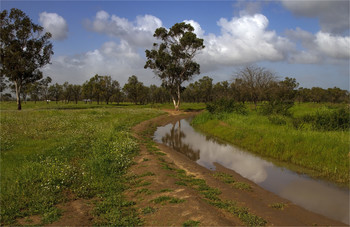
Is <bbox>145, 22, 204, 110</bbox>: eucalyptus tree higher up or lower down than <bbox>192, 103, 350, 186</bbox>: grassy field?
higher up

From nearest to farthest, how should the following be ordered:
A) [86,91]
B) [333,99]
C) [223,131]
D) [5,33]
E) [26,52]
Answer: [223,131] < [5,33] < [26,52] < [86,91] < [333,99]

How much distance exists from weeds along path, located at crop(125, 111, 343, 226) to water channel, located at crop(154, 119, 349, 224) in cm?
59

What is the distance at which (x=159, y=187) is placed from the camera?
7012 millimetres

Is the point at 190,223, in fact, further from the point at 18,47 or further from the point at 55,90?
the point at 55,90

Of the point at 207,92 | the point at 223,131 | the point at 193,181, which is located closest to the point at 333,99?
the point at 207,92

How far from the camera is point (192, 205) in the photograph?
18.6ft

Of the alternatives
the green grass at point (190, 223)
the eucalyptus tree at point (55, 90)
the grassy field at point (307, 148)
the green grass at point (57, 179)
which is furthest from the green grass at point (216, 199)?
the eucalyptus tree at point (55, 90)

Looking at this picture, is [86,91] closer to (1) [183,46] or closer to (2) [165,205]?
(1) [183,46]

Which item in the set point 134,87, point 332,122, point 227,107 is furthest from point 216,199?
point 134,87

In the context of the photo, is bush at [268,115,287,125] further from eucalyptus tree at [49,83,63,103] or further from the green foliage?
eucalyptus tree at [49,83,63,103]

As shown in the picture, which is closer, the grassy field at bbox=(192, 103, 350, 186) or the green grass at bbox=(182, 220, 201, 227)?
the green grass at bbox=(182, 220, 201, 227)

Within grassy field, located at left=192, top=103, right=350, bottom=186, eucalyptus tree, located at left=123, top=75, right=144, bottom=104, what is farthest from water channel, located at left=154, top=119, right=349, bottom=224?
eucalyptus tree, located at left=123, top=75, right=144, bottom=104

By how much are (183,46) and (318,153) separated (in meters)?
36.0

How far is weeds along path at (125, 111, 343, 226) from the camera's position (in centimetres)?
520
